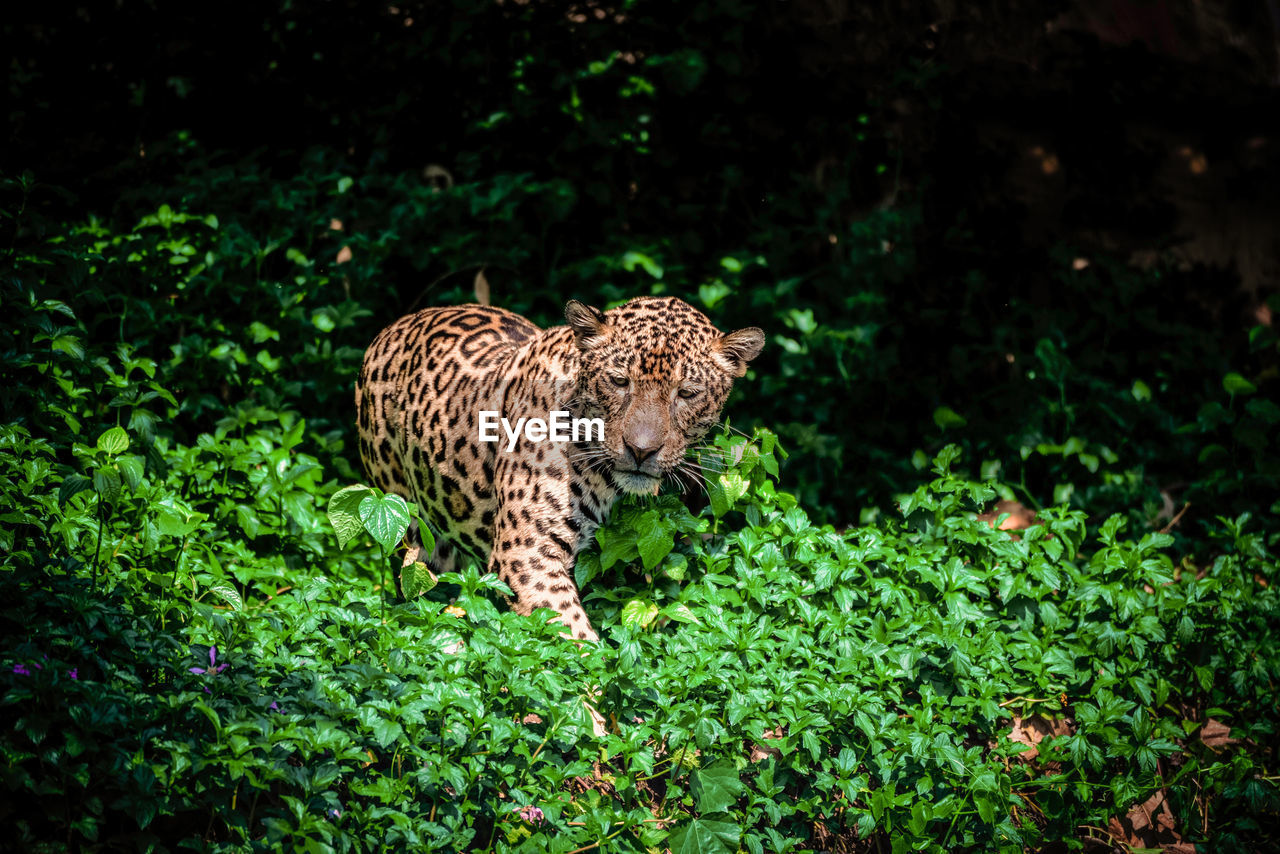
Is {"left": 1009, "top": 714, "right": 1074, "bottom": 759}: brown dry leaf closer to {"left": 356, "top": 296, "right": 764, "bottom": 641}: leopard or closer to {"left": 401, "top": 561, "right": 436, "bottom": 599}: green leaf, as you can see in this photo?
{"left": 356, "top": 296, "right": 764, "bottom": 641}: leopard

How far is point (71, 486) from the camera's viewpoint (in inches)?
172

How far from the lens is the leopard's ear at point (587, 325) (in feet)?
16.0

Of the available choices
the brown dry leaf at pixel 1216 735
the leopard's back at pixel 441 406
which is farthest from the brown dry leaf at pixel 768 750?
the brown dry leaf at pixel 1216 735

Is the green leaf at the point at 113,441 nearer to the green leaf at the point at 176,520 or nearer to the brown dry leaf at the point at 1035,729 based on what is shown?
the green leaf at the point at 176,520

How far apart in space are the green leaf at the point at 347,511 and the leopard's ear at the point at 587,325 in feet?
3.73

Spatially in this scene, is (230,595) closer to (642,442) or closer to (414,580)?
(414,580)

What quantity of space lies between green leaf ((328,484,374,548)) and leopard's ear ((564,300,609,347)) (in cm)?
114

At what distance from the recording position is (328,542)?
5.90 m

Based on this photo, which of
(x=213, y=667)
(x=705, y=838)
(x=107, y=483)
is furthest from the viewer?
(x=107, y=483)

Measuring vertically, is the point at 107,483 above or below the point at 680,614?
above

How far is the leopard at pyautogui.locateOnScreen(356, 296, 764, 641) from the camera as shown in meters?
4.85

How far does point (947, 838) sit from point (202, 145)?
708 cm

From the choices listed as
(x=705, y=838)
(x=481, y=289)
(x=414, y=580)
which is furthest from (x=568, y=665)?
(x=481, y=289)

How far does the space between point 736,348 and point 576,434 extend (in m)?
0.77
